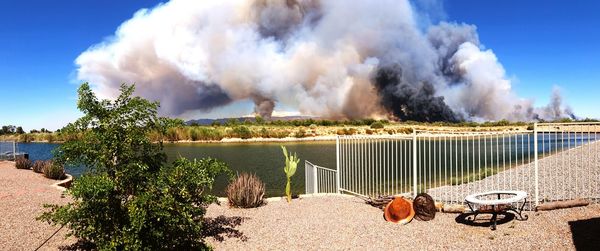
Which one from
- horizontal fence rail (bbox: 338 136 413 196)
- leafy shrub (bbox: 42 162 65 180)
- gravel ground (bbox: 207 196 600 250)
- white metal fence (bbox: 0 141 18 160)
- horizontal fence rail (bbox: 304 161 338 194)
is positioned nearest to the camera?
gravel ground (bbox: 207 196 600 250)

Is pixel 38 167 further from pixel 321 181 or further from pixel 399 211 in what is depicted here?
pixel 399 211

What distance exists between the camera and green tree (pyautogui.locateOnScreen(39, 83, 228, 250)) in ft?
21.2

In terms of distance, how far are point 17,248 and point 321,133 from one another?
62.8m

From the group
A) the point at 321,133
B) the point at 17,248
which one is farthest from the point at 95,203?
the point at 321,133

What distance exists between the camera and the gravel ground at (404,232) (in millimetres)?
7582

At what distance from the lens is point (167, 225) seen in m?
6.60

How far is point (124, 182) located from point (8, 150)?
26277 millimetres

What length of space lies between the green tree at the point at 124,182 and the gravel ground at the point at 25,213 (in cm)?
185

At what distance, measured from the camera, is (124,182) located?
22.1ft

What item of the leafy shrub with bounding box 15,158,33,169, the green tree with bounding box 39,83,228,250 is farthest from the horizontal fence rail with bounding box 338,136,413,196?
the leafy shrub with bounding box 15,158,33,169

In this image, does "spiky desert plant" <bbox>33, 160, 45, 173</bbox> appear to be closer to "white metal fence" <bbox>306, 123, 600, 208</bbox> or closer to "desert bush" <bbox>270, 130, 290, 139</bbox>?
"white metal fence" <bbox>306, 123, 600, 208</bbox>

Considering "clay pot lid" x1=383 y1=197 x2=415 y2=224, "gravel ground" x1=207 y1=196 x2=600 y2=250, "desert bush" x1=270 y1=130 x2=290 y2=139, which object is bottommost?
"gravel ground" x1=207 y1=196 x2=600 y2=250

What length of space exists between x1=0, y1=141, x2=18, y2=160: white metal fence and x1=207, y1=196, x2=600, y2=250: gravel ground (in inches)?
915

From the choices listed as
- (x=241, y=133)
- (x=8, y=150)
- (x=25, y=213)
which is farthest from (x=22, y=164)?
(x=241, y=133)
